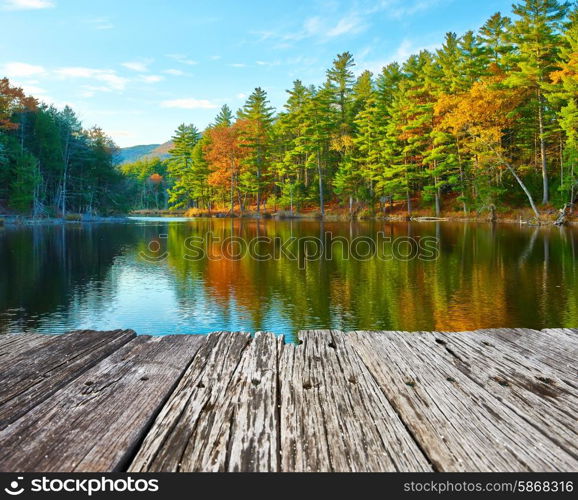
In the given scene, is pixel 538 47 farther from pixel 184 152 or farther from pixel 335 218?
pixel 184 152

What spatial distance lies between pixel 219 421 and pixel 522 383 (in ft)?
5.07

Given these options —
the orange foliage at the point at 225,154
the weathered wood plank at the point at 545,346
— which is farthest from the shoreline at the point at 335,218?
the weathered wood plank at the point at 545,346

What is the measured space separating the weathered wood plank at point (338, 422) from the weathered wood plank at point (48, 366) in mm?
1117

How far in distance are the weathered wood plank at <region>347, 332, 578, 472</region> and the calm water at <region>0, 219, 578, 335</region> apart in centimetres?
518

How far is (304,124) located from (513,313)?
42.7 metres

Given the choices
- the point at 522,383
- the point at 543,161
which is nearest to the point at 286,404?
the point at 522,383

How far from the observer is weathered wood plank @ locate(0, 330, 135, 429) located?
191 cm

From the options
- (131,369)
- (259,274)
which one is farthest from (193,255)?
(131,369)

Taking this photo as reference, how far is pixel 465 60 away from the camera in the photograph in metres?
35.3

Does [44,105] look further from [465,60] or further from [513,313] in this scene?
[513,313]

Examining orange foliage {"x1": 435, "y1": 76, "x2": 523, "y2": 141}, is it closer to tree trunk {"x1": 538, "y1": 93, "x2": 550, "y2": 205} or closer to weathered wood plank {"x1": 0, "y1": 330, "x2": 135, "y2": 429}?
tree trunk {"x1": 538, "y1": 93, "x2": 550, "y2": 205}

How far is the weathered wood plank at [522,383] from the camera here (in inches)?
67.3

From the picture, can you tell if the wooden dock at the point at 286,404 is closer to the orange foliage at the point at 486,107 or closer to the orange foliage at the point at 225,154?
the orange foliage at the point at 486,107

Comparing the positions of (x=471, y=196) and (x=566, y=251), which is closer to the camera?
(x=566, y=251)
